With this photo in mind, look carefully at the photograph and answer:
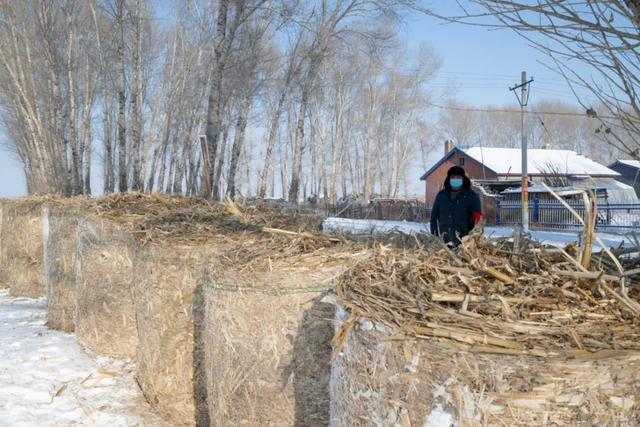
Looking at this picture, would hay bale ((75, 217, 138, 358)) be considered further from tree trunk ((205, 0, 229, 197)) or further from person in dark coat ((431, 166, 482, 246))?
tree trunk ((205, 0, 229, 197))

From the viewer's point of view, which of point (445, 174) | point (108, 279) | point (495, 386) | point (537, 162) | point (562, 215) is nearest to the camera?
point (495, 386)

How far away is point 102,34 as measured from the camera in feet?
79.2

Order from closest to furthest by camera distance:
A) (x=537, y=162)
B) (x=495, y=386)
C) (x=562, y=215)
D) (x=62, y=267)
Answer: (x=495, y=386)
(x=62, y=267)
(x=562, y=215)
(x=537, y=162)

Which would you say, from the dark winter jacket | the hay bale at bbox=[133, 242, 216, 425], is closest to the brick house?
the dark winter jacket

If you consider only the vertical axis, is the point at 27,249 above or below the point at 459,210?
below

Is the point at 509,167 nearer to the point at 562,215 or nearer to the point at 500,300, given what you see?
the point at 562,215

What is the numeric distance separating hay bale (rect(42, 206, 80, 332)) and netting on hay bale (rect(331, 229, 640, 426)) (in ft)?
18.0

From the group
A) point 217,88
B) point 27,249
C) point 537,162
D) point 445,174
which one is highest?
point 217,88

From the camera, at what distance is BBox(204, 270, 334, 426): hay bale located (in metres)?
2.93

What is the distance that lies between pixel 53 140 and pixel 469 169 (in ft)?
84.3

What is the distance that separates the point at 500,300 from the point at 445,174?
39.1m

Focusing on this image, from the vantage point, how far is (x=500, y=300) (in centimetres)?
172

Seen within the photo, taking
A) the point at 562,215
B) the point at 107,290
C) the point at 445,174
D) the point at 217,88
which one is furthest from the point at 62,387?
the point at 445,174

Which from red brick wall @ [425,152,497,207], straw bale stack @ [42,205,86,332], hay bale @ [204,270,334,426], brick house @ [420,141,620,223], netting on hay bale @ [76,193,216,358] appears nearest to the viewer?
hay bale @ [204,270,334,426]
